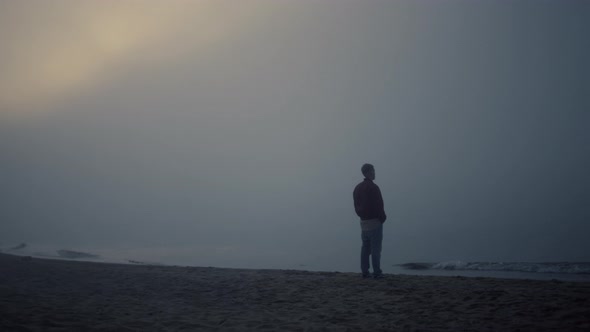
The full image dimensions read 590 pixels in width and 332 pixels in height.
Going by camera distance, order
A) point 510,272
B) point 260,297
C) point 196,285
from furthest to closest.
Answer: point 510,272, point 196,285, point 260,297

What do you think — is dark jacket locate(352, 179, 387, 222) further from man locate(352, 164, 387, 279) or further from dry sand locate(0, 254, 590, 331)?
dry sand locate(0, 254, 590, 331)

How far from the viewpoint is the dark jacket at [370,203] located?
28.8ft

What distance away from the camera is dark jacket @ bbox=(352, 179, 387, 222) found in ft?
28.8

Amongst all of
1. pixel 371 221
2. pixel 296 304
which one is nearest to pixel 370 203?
pixel 371 221

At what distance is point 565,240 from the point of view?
2077 cm

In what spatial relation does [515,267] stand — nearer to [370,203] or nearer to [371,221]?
[371,221]

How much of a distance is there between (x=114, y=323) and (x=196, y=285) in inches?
140

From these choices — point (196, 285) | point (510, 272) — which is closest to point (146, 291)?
point (196, 285)

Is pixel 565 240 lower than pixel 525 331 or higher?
higher

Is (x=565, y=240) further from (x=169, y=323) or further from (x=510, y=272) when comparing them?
(x=169, y=323)

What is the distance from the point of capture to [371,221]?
8.77m

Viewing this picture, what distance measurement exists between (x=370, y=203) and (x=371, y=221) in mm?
396

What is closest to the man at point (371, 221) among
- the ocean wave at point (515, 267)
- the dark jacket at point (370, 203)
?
the dark jacket at point (370, 203)

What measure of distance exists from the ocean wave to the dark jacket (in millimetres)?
6836
